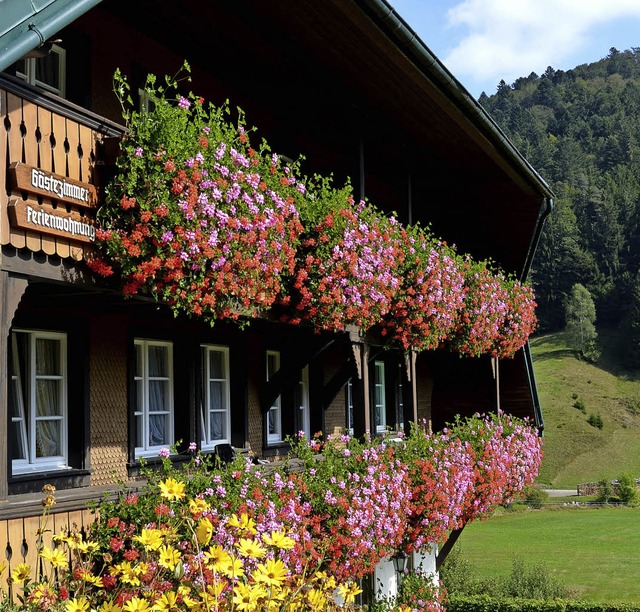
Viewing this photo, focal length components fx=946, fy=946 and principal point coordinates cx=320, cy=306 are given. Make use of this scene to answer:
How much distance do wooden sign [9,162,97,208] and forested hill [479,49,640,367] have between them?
11616cm

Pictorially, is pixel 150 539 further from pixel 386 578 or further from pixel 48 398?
pixel 386 578

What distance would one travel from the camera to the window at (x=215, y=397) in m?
11.9

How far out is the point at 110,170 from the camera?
755 centimetres

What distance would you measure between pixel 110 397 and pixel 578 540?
44015 mm

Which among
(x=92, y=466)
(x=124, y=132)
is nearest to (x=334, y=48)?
(x=124, y=132)

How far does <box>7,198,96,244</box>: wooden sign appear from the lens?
21.3 ft

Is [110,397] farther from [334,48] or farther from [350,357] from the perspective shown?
[334,48]

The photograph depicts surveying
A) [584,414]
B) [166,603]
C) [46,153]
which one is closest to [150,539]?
[166,603]

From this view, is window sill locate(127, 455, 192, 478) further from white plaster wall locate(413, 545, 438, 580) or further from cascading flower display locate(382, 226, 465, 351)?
white plaster wall locate(413, 545, 438, 580)

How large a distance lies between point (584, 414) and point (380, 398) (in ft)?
272

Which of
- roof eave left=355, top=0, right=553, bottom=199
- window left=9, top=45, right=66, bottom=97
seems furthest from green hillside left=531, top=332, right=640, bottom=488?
window left=9, top=45, right=66, bottom=97

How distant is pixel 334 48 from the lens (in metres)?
10.6

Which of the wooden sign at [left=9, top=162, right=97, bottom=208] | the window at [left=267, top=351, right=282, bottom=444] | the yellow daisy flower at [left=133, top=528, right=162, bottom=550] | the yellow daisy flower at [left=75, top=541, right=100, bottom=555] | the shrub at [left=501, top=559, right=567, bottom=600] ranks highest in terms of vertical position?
the wooden sign at [left=9, top=162, right=97, bottom=208]

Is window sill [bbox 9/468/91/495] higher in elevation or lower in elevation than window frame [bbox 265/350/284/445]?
lower
